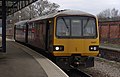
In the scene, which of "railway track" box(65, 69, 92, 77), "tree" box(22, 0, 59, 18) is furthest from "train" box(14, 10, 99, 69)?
"tree" box(22, 0, 59, 18)

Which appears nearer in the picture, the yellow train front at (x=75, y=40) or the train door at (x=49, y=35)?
the yellow train front at (x=75, y=40)

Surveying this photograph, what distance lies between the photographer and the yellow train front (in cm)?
1426

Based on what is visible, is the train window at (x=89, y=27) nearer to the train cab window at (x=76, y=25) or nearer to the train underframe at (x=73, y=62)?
the train cab window at (x=76, y=25)

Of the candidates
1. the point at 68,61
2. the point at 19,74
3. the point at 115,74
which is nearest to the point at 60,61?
the point at 68,61

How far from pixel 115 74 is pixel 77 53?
7.27ft

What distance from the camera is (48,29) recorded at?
1575 cm

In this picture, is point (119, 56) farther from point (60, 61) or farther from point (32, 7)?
point (32, 7)

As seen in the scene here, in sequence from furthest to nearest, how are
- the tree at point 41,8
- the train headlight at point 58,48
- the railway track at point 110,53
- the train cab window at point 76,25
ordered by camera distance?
the tree at point 41,8 < the railway track at point 110,53 < the train cab window at point 76,25 < the train headlight at point 58,48

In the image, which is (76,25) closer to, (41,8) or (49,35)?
(49,35)

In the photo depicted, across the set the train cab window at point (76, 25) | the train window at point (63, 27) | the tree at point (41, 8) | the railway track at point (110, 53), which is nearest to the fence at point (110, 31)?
the railway track at point (110, 53)

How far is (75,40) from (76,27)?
68cm

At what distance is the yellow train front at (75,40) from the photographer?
14258 mm

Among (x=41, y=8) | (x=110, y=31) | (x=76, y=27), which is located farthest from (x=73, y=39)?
(x=41, y=8)

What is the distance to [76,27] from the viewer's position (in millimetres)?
14609
